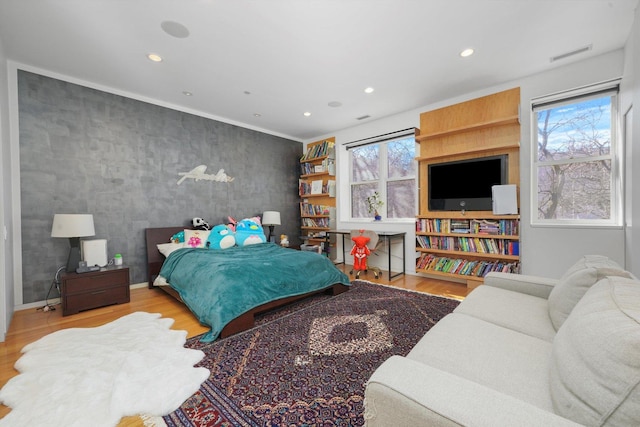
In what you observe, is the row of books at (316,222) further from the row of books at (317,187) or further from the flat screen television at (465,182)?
the flat screen television at (465,182)

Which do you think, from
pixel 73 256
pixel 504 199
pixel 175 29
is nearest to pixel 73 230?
pixel 73 256

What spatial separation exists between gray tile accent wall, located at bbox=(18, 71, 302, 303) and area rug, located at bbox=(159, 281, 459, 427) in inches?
92.8

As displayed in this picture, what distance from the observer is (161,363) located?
5.88 feet

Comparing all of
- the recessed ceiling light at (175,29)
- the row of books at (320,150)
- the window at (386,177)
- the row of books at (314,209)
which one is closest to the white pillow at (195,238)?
the row of books at (314,209)

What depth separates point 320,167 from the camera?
5.41m

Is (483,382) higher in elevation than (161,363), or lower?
higher

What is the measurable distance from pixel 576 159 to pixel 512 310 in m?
2.61

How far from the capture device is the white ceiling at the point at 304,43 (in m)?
2.14

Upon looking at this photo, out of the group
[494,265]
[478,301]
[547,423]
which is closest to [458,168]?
[494,265]

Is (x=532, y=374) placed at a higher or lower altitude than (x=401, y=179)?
lower

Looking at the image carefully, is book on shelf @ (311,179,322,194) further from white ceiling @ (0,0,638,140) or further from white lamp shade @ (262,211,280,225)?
white ceiling @ (0,0,638,140)

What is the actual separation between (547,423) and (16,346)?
3.34m

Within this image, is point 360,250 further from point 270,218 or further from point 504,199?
point 504,199

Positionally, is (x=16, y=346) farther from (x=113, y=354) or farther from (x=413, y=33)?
(x=413, y=33)
